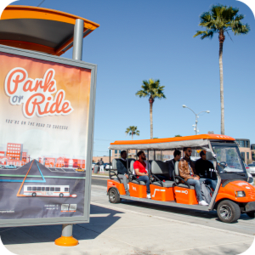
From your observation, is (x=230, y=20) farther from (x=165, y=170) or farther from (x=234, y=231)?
(x=234, y=231)

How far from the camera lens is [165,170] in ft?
34.1

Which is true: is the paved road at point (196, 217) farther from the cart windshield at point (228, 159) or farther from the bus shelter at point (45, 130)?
the bus shelter at point (45, 130)

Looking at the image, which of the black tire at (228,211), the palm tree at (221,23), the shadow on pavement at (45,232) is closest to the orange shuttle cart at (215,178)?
the black tire at (228,211)

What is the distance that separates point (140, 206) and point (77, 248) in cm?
618

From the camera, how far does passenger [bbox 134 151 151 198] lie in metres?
10.3

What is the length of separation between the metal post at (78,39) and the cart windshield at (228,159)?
188 inches

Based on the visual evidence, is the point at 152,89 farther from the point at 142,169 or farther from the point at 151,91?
the point at 142,169

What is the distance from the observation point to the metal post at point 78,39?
18.0 ft

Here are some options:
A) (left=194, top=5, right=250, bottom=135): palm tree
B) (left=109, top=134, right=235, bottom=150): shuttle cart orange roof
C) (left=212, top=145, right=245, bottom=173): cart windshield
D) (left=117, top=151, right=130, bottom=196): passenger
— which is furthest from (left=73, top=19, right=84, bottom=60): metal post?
(left=194, top=5, right=250, bottom=135): palm tree

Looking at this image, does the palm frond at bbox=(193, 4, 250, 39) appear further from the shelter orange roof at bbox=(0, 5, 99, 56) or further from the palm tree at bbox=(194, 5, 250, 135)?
the shelter orange roof at bbox=(0, 5, 99, 56)

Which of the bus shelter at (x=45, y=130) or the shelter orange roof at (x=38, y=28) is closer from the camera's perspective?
the bus shelter at (x=45, y=130)

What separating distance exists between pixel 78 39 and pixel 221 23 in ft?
64.7

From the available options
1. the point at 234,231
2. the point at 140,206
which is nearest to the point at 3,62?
the point at 234,231

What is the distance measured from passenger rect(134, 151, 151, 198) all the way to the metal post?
19.4 ft
